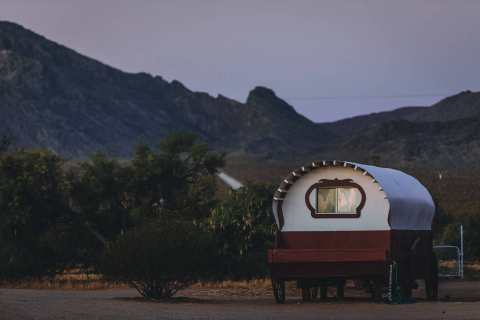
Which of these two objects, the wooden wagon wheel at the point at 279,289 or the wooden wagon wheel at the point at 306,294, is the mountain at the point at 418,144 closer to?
the wooden wagon wheel at the point at 306,294

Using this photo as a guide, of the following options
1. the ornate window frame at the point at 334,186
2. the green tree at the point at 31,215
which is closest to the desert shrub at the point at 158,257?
the ornate window frame at the point at 334,186

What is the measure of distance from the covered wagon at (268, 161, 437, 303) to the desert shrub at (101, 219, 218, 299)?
300cm

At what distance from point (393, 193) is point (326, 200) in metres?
1.57

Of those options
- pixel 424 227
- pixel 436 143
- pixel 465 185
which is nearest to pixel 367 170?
pixel 424 227

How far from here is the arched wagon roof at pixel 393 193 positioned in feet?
84.9

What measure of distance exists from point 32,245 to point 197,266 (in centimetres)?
1645

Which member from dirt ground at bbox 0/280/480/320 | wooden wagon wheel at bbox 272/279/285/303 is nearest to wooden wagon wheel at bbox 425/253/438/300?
dirt ground at bbox 0/280/480/320

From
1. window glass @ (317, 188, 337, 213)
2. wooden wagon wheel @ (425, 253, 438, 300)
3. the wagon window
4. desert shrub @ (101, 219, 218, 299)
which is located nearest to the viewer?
the wagon window

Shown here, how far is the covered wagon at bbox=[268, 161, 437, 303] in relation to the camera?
83.1 feet

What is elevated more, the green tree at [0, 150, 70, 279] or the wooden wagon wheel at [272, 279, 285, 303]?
the green tree at [0, 150, 70, 279]

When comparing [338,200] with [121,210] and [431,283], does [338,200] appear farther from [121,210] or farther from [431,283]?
[121,210]

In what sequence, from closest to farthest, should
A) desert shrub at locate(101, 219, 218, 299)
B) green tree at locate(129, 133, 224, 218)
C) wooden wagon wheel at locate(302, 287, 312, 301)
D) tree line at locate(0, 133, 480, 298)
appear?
wooden wagon wheel at locate(302, 287, 312, 301), desert shrub at locate(101, 219, 218, 299), tree line at locate(0, 133, 480, 298), green tree at locate(129, 133, 224, 218)

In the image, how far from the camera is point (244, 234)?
41156 millimetres

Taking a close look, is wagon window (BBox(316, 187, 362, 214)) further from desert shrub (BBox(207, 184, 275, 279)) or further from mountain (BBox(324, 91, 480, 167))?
mountain (BBox(324, 91, 480, 167))
